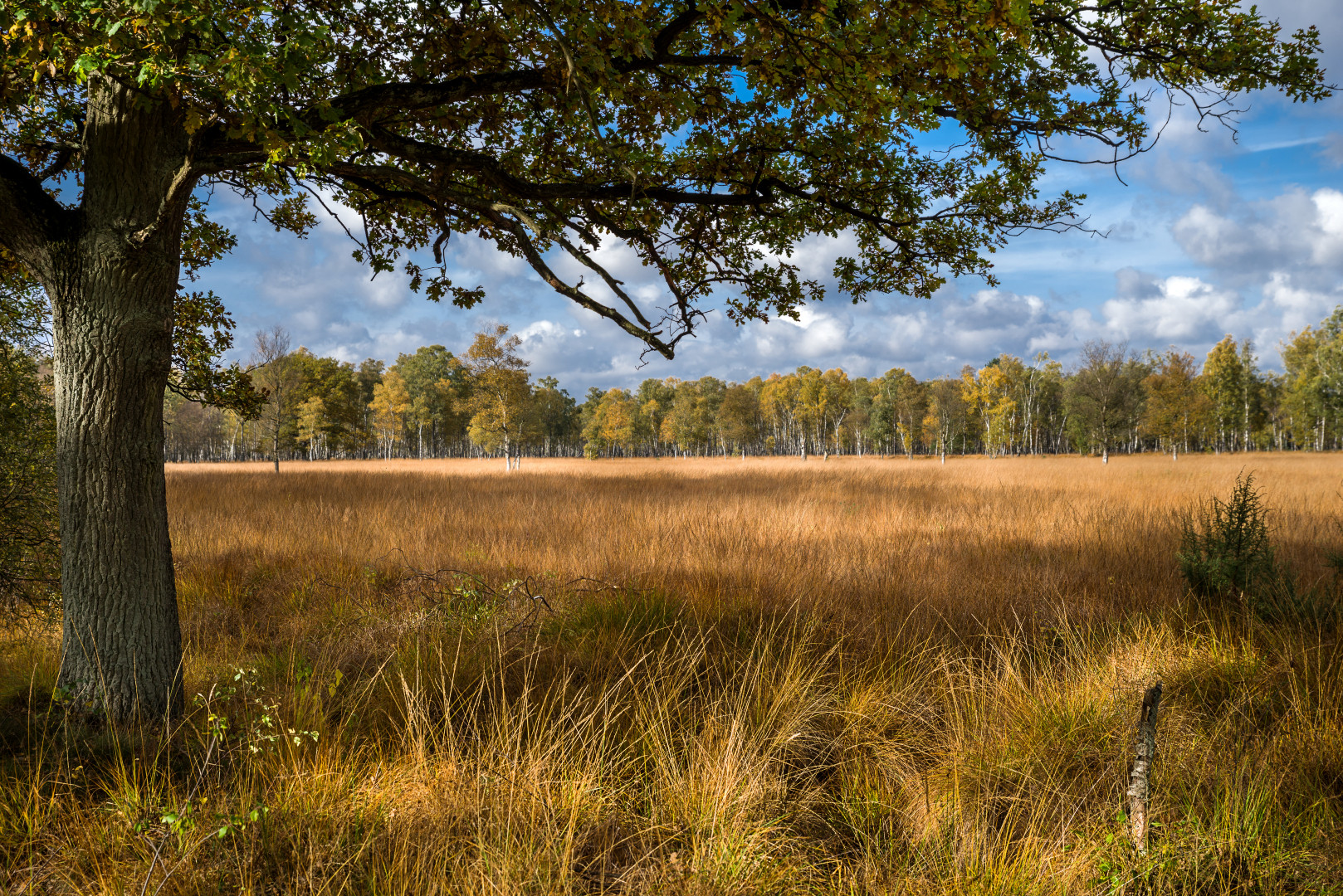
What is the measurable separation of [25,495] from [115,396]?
2.35m

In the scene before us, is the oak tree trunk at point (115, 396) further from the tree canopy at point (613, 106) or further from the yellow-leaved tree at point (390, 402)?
the yellow-leaved tree at point (390, 402)

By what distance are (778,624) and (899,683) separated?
3.15 feet

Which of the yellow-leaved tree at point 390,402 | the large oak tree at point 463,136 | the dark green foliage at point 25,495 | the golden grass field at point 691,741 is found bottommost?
the golden grass field at point 691,741

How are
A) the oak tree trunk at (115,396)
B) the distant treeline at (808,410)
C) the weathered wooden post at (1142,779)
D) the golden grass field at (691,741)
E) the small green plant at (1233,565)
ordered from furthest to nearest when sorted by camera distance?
the distant treeline at (808,410) → the small green plant at (1233,565) → the oak tree trunk at (115,396) → the golden grass field at (691,741) → the weathered wooden post at (1142,779)

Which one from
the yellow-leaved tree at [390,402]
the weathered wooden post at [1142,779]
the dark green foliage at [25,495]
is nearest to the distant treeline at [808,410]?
the yellow-leaved tree at [390,402]

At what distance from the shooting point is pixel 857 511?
35.5 ft

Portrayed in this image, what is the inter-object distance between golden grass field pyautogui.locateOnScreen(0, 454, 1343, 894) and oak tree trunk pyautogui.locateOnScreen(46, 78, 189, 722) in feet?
1.17

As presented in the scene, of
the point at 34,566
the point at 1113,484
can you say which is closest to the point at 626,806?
the point at 34,566

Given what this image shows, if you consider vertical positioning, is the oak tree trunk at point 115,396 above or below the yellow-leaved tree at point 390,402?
below

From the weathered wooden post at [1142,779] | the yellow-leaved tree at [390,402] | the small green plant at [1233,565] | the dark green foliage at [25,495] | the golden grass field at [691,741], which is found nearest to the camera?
the weathered wooden post at [1142,779]

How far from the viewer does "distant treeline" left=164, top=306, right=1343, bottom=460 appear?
39500 millimetres

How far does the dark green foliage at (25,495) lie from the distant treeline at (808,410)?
26.6m

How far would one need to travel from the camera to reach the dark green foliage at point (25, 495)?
4.13 metres

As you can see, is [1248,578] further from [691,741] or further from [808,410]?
[808,410]
